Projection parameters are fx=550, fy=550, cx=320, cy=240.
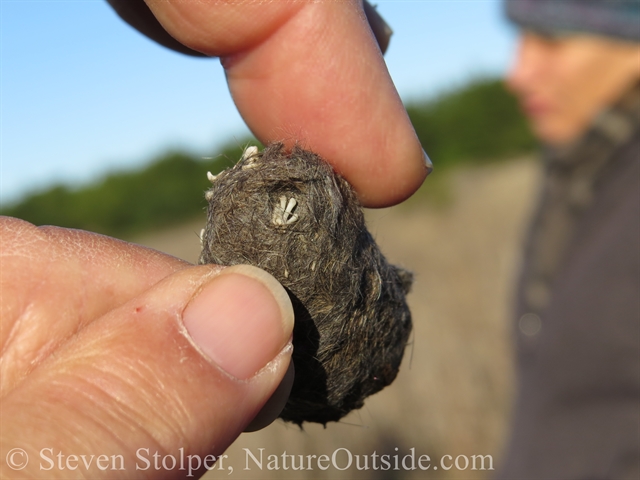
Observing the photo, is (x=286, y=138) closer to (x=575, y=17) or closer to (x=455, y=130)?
(x=575, y=17)

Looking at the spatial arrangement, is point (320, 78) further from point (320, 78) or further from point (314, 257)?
point (314, 257)

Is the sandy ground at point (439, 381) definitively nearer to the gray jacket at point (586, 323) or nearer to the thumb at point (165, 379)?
the gray jacket at point (586, 323)

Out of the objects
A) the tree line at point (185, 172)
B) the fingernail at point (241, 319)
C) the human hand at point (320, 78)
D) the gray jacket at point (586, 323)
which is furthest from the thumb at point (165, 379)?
the tree line at point (185, 172)

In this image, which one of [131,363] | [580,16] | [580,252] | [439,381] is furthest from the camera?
[439,381]

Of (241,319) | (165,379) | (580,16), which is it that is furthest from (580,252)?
(165,379)

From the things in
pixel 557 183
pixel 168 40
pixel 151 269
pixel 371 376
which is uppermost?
pixel 168 40

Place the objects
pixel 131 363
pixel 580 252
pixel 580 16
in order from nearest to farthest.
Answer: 1. pixel 131 363
2. pixel 580 252
3. pixel 580 16

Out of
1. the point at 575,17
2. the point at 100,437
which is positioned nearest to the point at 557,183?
the point at 575,17

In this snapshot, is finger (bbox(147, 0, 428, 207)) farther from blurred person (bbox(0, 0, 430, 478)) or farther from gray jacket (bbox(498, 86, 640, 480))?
gray jacket (bbox(498, 86, 640, 480))
